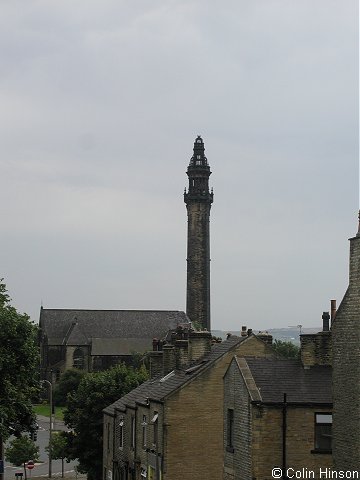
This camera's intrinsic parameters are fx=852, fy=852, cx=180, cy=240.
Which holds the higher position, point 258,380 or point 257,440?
point 258,380

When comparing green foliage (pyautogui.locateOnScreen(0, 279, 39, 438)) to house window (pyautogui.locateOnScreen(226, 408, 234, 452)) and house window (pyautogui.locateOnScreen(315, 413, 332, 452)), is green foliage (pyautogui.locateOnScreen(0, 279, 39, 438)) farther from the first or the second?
house window (pyautogui.locateOnScreen(315, 413, 332, 452))

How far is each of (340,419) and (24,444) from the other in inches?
1889

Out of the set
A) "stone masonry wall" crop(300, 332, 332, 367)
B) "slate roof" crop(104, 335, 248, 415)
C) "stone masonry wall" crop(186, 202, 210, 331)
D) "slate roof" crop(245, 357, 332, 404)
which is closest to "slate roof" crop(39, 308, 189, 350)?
"stone masonry wall" crop(186, 202, 210, 331)

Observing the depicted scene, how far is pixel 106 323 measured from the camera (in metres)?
151

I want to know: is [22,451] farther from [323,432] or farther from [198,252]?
[198,252]

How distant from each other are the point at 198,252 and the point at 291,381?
108737mm

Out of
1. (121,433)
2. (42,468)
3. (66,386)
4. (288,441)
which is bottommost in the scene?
(42,468)

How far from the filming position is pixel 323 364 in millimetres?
29781

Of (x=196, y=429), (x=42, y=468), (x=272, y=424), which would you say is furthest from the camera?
(x=42, y=468)

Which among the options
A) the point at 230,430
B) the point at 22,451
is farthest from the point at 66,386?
the point at 230,430

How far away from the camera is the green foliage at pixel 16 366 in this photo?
44.4 m

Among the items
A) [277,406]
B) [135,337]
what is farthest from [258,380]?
[135,337]

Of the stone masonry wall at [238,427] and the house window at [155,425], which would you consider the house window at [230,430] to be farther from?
the house window at [155,425]

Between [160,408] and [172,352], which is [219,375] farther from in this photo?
[172,352]
